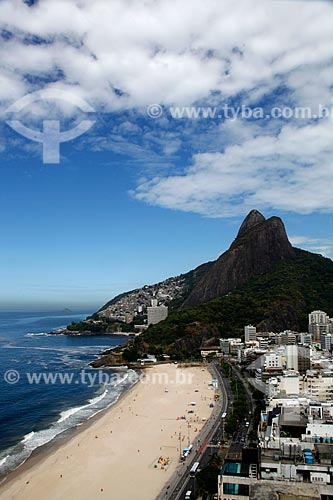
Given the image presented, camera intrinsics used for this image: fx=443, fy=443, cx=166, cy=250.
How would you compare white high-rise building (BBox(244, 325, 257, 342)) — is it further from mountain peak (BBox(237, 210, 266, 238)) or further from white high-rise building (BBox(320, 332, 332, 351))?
mountain peak (BBox(237, 210, 266, 238))

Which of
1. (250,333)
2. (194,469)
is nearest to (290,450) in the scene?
(194,469)

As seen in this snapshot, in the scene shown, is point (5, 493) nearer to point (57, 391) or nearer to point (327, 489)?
point (327, 489)

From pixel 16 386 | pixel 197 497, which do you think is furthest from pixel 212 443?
pixel 16 386

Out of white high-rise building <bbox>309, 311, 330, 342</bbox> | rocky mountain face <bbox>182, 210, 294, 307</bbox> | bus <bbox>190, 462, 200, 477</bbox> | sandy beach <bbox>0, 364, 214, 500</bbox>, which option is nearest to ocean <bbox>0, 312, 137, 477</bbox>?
sandy beach <bbox>0, 364, 214, 500</bbox>

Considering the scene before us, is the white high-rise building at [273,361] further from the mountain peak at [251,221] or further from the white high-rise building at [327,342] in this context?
the mountain peak at [251,221]

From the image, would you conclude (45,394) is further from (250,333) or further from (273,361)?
(250,333)

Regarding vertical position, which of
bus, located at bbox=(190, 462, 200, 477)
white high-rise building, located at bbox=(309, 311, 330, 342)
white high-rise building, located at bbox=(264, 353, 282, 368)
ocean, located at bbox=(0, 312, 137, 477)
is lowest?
ocean, located at bbox=(0, 312, 137, 477)
